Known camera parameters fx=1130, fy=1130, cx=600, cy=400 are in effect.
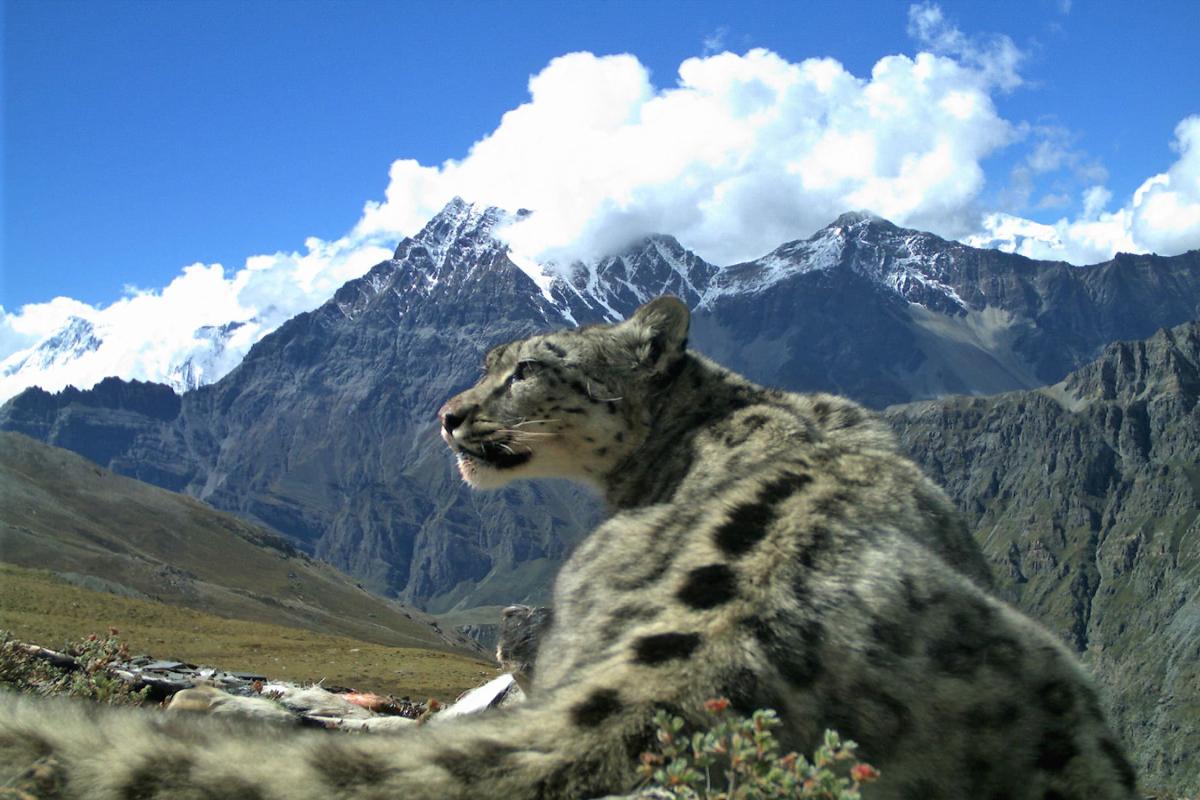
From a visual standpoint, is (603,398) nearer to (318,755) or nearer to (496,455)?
(496,455)

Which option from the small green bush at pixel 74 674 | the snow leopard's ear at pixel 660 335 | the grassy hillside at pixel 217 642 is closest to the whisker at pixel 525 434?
the snow leopard's ear at pixel 660 335

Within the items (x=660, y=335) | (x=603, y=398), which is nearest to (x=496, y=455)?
(x=603, y=398)

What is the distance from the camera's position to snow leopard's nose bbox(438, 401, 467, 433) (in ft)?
45.2

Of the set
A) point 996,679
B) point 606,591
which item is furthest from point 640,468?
point 996,679

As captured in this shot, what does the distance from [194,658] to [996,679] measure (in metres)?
92.5

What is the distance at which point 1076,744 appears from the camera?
719 cm

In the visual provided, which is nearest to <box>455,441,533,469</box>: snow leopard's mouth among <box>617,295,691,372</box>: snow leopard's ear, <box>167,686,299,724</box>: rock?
<box>617,295,691,372</box>: snow leopard's ear

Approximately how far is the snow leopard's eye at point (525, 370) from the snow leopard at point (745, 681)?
3.54 metres

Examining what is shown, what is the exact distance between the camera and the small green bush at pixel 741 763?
523 cm

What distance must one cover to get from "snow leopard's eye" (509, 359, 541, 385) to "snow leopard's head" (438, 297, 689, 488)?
1 centimetres

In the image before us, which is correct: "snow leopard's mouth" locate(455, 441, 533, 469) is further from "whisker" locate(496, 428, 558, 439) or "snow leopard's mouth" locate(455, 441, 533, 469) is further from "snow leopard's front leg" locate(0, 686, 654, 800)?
"snow leopard's front leg" locate(0, 686, 654, 800)

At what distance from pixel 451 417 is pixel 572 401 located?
1.80 meters

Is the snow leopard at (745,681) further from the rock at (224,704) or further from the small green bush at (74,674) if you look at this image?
the small green bush at (74,674)

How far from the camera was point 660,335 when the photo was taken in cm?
1308
